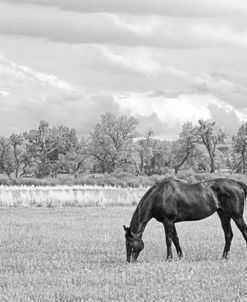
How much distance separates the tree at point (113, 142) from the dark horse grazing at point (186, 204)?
71.8 meters

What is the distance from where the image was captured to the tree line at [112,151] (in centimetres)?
8788

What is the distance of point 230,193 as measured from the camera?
14258 millimetres

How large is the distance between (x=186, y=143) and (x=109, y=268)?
85.2 m

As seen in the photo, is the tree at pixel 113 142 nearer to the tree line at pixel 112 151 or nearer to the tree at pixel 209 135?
the tree line at pixel 112 151

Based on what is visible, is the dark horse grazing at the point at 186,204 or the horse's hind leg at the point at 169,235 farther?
the dark horse grazing at the point at 186,204

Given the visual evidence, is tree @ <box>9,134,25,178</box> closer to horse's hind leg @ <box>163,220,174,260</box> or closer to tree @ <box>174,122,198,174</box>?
tree @ <box>174,122,198,174</box>

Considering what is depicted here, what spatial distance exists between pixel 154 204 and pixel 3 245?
5.40 metres

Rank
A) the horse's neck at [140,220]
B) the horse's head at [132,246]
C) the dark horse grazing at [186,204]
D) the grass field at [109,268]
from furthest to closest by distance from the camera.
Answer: the dark horse grazing at [186,204] < the horse's neck at [140,220] < the horse's head at [132,246] < the grass field at [109,268]

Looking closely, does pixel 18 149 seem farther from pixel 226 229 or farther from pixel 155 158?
pixel 226 229

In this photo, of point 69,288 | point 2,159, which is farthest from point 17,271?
point 2,159

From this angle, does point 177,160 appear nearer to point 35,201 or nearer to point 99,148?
point 99,148

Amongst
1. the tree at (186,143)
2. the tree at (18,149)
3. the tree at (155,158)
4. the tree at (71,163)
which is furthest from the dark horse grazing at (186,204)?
the tree at (18,149)

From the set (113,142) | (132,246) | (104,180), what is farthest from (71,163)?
(132,246)

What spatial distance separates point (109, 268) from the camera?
1243 centimetres
